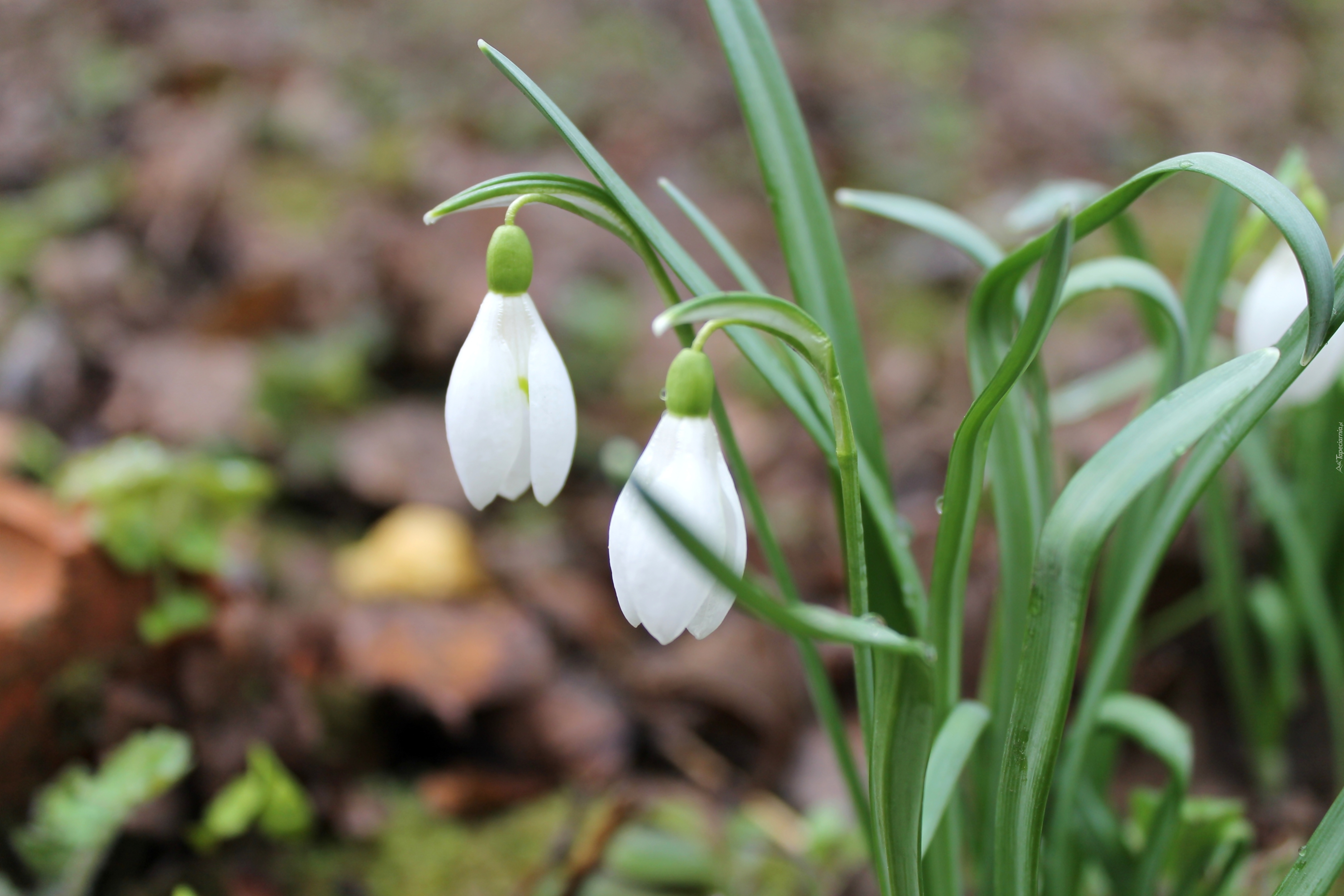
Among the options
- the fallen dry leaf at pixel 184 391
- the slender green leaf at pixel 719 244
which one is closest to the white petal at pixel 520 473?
the slender green leaf at pixel 719 244

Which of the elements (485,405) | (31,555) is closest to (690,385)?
(485,405)

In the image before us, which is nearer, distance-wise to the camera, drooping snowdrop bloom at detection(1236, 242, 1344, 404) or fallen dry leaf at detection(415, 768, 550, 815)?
drooping snowdrop bloom at detection(1236, 242, 1344, 404)

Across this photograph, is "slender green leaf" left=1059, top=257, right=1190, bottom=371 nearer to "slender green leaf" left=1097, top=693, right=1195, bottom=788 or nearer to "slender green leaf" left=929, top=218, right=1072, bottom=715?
"slender green leaf" left=929, top=218, right=1072, bottom=715

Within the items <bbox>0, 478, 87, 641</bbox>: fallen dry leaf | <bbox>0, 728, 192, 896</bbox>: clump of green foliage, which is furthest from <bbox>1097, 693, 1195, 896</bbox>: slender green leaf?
<bbox>0, 478, 87, 641</bbox>: fallen dry leaf

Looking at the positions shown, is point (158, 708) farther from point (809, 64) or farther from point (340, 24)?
point (340, 24)

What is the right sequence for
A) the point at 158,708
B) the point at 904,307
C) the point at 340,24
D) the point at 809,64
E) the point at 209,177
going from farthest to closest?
the point at 340,24 → the point at 809,64 → the point at 209,177 → the point at 904,307 → the point at 158,708

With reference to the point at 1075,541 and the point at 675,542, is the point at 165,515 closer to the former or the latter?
the point at 675,542

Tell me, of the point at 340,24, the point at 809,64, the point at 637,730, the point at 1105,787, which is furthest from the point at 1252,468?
the point at 340,24
